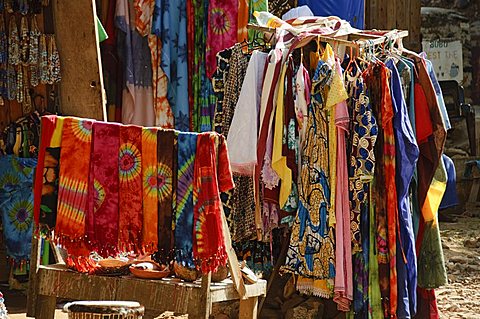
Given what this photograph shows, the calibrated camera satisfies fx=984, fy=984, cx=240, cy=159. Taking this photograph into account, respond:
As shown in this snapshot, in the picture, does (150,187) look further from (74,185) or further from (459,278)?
(459,278)

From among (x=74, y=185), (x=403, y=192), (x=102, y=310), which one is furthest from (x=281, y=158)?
(x=102, y=310)

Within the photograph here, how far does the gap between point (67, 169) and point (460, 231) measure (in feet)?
23.9

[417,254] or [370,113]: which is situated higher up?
[370,113]

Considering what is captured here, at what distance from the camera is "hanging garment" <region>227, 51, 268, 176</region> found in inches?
232

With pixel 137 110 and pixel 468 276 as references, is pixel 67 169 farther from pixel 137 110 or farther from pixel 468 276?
pixel 468 276

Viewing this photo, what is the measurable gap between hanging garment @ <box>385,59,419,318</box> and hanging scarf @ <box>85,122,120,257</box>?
202 cm

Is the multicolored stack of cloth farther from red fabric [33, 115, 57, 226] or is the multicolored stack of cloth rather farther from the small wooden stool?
the small wooden stool

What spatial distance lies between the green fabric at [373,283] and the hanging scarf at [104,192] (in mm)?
1908

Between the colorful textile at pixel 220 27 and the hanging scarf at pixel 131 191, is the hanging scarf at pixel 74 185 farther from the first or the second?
the colorful textile at pixel 220 27

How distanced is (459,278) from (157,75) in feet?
11.1

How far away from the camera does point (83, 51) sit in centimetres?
607

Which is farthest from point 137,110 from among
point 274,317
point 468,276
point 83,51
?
point 468,276

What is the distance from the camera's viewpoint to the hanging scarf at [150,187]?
4609 mm

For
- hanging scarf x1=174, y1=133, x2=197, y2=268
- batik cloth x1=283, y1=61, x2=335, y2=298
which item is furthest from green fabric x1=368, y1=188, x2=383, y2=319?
hanging scarf x1=174, y1=133, x2=197, y2=268
